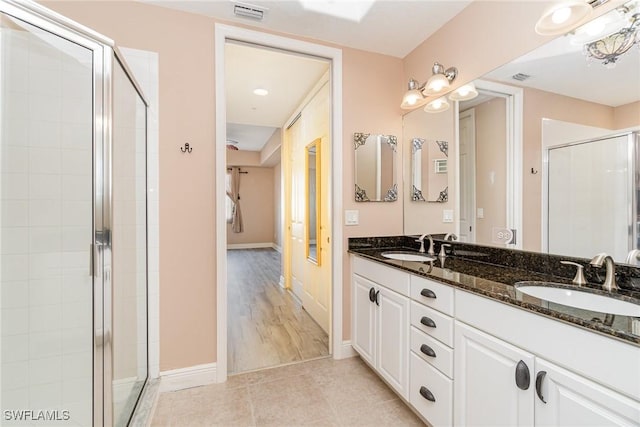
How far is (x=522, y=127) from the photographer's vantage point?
163 centimetres

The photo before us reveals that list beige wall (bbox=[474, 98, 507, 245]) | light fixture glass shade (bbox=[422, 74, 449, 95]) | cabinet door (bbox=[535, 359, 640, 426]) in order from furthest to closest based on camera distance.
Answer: light fixture glass shade (bbox=[422, 74, 449, 95]), beige wall (bbox=[474, 98, 507, 245]), cabinet door (bbox=[535, 359, 640, 426])

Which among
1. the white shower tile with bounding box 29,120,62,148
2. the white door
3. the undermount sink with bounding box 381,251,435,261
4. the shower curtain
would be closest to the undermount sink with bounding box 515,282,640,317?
the white door

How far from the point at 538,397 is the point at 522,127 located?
136 cm

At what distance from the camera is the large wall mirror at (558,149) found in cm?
120

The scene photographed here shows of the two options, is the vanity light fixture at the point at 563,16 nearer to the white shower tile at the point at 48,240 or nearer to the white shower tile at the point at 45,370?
the white shower tile at the point at 48,240

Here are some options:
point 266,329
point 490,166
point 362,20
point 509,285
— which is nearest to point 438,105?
point 490,166

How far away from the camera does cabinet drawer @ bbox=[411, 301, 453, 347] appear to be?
4.42 feet

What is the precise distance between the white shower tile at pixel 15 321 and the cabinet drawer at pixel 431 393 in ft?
6.66

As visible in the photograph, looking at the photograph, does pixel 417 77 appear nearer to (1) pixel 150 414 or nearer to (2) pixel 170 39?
(2) pixel 170 39

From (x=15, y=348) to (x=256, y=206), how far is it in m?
7.57

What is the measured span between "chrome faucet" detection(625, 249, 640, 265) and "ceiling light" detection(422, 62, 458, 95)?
1391 mm

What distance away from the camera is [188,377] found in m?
1.95

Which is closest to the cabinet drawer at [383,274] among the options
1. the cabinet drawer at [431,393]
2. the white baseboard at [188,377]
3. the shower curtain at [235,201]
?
the cabinet drawer at [431,393]

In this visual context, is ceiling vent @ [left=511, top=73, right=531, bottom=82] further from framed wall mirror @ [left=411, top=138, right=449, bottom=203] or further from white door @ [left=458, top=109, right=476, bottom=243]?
framed wall mirror @ [left=411, top=138, right=449, bottom=203]
